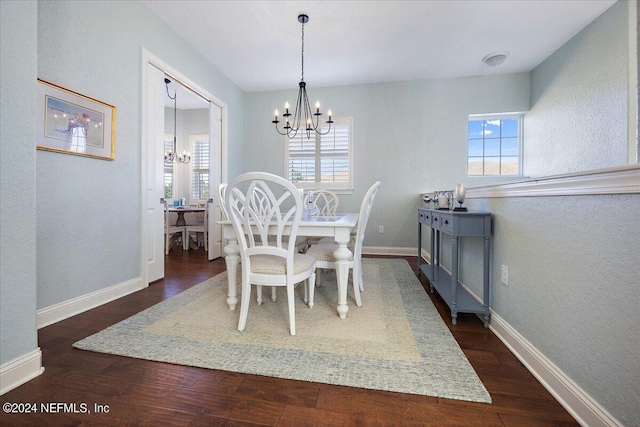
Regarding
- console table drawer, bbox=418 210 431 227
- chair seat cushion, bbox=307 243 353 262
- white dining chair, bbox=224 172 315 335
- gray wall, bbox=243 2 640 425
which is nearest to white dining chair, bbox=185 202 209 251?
gray wall, bbox=243 2 640 425

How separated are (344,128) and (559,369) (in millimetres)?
3940

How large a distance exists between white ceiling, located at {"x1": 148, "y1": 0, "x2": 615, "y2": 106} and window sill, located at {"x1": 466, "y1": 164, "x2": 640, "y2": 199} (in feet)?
7.18

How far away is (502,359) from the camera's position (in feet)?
4.65

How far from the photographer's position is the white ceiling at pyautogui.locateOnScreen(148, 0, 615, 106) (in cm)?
262

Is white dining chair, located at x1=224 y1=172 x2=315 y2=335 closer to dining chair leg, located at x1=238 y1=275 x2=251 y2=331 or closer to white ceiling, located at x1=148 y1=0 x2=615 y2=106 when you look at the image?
dining chair leg, located at x1=238 y1=275 x2=251 y2=331

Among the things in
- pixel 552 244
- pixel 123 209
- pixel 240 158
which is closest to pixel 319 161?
pixel 240 158

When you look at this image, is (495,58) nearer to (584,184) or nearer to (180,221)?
(584,184)

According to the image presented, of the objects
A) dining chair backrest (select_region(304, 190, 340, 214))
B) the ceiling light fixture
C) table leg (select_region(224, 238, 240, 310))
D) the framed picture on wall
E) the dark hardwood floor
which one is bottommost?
the dark hardwood floor

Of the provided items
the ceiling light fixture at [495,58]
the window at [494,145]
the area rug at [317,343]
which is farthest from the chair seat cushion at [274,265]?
the ceiling light fixture at [495,58]

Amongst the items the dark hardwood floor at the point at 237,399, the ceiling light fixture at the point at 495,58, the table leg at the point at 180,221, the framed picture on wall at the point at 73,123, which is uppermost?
the ceiling light fixture at the point at 495,58

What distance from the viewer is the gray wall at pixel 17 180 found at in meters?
1.16

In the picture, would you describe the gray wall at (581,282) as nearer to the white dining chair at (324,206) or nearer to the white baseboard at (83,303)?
the white dining chair at (324,206)

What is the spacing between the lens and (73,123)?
199 centimetres

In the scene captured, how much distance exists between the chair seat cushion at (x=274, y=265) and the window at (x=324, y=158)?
2.81 metres
